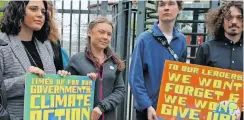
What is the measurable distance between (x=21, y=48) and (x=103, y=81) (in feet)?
2.61

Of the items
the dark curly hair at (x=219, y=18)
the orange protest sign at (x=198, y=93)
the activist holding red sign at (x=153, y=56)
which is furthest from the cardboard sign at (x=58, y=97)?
the dark curly hair at (x=219, y=18)

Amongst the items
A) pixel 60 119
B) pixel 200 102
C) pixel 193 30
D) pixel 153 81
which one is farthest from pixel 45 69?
pixel 193 30

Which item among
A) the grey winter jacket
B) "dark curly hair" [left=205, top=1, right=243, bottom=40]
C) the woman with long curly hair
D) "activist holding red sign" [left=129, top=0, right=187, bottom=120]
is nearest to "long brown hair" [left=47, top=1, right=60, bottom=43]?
the woman with long curly hair

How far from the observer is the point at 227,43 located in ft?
9.77

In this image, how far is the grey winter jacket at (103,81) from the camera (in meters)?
2.98

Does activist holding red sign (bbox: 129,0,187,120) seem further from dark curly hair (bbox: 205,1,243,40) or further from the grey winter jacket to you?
dark curly hair (bbox: 205,1,243,40)

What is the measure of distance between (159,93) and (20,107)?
1.12 metres

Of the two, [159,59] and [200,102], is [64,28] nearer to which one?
[159,59]

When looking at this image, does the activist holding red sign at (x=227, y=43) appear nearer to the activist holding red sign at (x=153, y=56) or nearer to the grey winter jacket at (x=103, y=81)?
the activist holding red sign at (x=153, y=56)

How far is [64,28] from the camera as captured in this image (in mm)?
4602

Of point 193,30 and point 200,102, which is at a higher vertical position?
point 193,30

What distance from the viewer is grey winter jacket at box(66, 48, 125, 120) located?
2.98m

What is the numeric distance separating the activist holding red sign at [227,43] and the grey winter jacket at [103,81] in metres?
0.79

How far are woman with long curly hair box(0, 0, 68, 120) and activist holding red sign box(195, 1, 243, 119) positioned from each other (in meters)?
1.26
